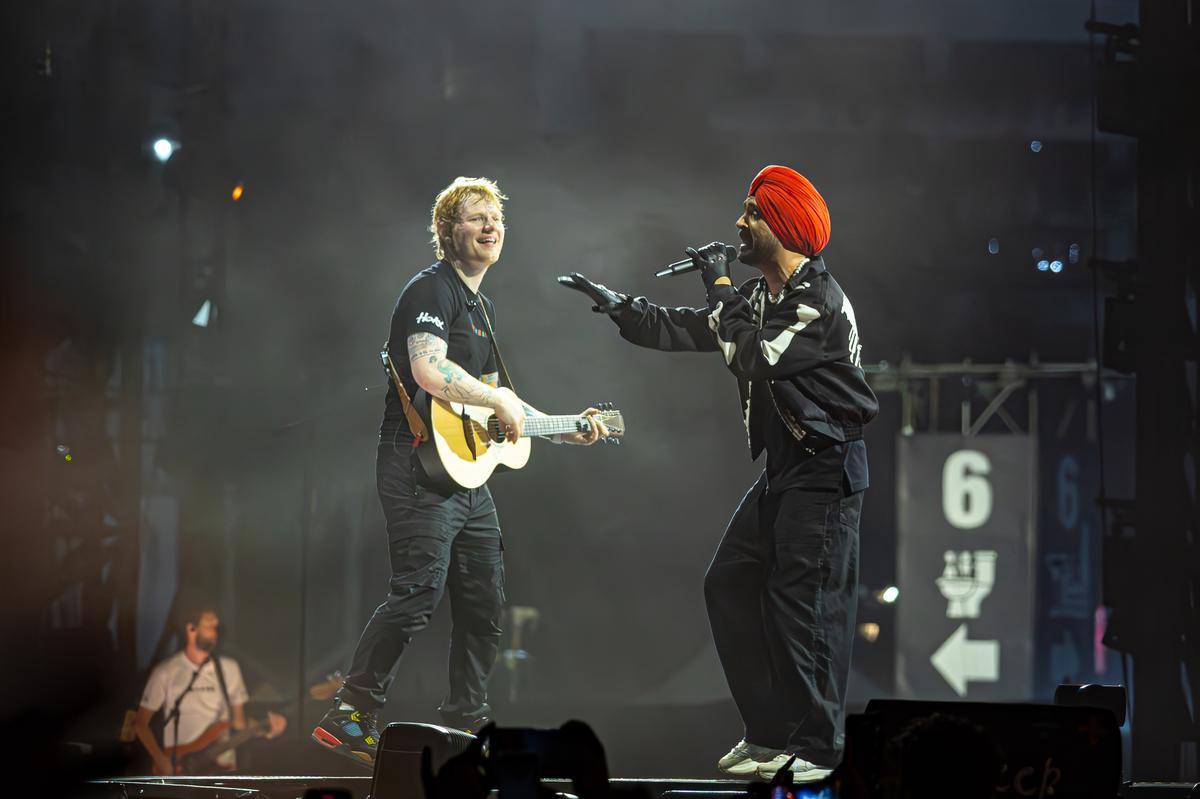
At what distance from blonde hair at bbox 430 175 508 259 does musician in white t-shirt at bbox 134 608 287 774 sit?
208 centimetres

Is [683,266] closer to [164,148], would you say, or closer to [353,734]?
[353,734]

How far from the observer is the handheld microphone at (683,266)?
5.14m

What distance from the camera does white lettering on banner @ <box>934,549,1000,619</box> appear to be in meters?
6.77

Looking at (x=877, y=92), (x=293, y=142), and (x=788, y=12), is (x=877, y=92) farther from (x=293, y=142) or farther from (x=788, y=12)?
(x=293, y=142)

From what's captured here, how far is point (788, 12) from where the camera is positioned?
235 inches

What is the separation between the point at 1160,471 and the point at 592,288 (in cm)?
278

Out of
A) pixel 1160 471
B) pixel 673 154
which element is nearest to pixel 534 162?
pixel 673 154

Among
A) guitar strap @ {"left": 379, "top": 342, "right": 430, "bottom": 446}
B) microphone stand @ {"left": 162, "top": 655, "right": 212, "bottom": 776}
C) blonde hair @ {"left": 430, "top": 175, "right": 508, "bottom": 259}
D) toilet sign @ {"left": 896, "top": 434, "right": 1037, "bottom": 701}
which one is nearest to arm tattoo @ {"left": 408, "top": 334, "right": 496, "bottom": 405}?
guitar strap @ {"left": 379, "top": 342, "right": 430, "bottom": 446}

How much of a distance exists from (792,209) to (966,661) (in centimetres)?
303

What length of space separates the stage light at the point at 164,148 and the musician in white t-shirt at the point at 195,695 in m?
2.18

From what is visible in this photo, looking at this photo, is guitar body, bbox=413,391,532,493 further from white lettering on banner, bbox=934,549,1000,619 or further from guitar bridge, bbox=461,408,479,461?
white lettering on banner, bbox=934,549,1000,619

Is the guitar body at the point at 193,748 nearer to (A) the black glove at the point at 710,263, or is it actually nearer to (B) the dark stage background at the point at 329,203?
(B) the dark stage background at the point at 329,203

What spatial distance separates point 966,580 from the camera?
686 cm

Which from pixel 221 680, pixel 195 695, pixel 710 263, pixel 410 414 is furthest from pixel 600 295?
pixel 195 695
